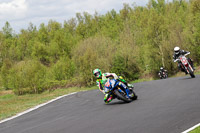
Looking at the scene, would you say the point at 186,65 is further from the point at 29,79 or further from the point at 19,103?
the point at 29,79

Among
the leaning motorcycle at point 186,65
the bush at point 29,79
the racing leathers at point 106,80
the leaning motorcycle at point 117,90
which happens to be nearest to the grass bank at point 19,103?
the bush at point 29,79

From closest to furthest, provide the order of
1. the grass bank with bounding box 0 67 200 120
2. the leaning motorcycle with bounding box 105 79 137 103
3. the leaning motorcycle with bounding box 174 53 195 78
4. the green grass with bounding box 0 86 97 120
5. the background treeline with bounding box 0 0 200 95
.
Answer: the leaning motorcycle with bounding box 105 79 137 103 → the green grass with bounding box 0 86 97 120 → the grass bank with bounding box 0 67 200 120 → the leaning motorcycle with bounding box 174 53 195 78 → the background treeline with bounding box 0 0 200 95

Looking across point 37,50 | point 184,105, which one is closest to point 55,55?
point 37,50

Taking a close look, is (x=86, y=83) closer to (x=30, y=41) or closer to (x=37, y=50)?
(x=37, y=50)

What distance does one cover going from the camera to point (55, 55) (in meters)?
82.3

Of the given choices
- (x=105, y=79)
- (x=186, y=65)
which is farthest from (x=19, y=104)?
(x=186, y=65)

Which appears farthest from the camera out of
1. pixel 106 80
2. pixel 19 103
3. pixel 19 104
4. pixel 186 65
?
pixel 19 103

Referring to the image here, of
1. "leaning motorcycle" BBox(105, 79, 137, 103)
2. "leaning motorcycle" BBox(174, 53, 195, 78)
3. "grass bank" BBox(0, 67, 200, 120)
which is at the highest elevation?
"leaning motorcycle" BBox(174, 53, 195, 78)

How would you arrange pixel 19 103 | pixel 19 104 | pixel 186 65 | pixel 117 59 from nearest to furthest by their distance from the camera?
pixel 186 65 < pixel 19 104 < pixel 19 103 < pixel 117 59

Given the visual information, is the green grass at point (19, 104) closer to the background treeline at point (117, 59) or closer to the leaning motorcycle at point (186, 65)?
the leaning motorcycle at point (186, 65)

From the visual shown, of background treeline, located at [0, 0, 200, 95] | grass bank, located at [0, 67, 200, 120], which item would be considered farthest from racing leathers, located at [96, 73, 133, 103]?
background treeline, located at [0, 0, 200, 95]

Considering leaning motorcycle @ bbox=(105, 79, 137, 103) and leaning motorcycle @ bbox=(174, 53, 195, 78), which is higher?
leaning motorcycle @ bbox=(174, 53, 195, 78)

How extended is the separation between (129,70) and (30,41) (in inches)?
2144

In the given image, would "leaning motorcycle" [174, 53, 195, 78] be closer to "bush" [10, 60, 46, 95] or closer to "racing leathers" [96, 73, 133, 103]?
"racing leathers" [96, 73, 133, 103]
